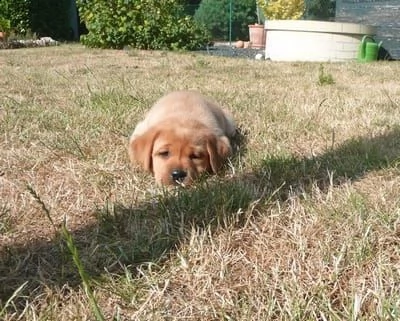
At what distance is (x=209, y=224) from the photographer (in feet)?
6.20

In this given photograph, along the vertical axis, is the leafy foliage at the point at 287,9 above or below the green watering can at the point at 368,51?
above

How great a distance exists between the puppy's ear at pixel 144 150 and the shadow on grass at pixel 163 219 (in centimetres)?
44

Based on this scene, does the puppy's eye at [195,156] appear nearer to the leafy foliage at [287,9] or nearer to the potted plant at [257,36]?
the leafy foliage at [287,9]

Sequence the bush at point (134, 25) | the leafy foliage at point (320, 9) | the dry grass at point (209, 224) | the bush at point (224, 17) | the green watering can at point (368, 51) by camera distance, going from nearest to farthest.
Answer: the dry grass at point (209, 224)
the green watering can at point (368, 51)
the bush at point (134, 25)
the leafy foliage at point (320, 9)
the bush at point (224, 17)

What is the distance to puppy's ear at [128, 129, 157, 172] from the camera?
9.03 feet

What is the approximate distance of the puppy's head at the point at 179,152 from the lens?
2.65m

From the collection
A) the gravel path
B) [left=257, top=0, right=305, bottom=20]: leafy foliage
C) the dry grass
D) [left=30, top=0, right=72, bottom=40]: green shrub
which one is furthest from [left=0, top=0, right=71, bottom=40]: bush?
the dry grass

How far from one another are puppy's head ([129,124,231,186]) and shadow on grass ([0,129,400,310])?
21 centimetres

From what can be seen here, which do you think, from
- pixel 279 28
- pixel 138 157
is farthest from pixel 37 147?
pixel 279 28

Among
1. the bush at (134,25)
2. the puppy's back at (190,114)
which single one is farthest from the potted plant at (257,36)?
the puppy's back at (190,114)

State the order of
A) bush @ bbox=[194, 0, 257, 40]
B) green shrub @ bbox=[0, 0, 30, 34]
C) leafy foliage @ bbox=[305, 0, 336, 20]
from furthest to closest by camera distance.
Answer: bush @ bbox=[194, 0, 257, 40] → green shrub @ bbox=[0, 0, 30, 34] → leafy foliage @ bbox=[305, 0, 336, 20]

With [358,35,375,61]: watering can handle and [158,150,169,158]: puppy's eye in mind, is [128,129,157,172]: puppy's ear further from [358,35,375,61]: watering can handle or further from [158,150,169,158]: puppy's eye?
[358,35,375,61]: watering can handle

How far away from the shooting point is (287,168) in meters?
2.60

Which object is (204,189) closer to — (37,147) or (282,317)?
(282,317)
